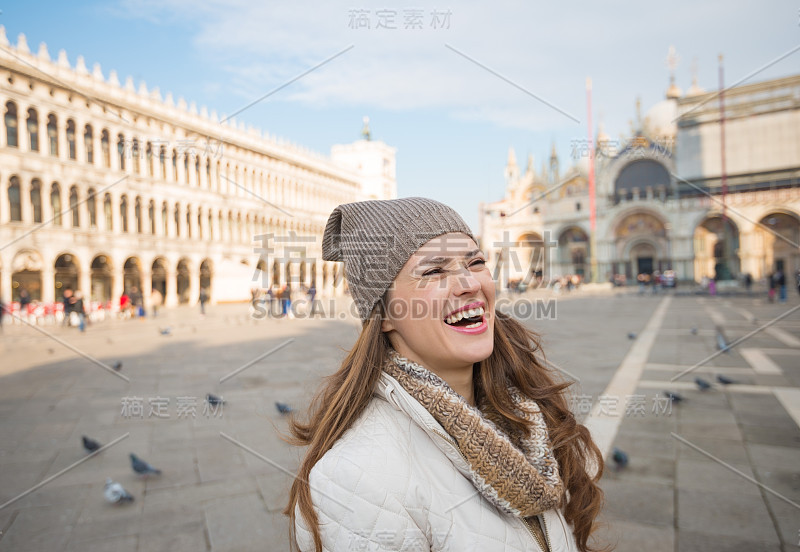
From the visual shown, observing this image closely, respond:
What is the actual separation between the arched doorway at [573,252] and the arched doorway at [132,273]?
124ft

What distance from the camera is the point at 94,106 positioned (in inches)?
973

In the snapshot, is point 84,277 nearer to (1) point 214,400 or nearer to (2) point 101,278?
(2) point 101,278

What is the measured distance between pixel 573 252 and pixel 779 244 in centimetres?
1651

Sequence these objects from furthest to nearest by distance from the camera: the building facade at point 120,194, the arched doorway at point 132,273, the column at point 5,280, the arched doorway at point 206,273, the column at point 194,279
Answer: the arched doorway at point 206,273 → the column at point 194,279 → the arched doorway at point 132,273 → the building facade at point 120,194 → the column at point 5,280

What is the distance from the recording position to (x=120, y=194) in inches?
1061

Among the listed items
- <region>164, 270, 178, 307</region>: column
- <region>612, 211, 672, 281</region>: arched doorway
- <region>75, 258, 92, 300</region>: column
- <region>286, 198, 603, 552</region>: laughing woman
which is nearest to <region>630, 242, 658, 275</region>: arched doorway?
<region>612, 211, 672, 281</region>: arched doorway

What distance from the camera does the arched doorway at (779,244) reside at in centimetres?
3722

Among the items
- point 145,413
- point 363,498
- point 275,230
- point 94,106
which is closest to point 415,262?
point 363,498

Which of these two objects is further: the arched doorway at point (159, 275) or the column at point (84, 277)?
the arched doorway at point (159, 275)

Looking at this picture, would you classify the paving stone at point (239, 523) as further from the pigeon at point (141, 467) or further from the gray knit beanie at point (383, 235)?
the gray knit beanie at point (383, 235)

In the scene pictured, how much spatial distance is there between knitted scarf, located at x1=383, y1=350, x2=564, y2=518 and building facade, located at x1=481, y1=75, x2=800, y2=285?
115ft

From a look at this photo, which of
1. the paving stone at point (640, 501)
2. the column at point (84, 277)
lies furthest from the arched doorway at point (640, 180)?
the paving stone at point (640, 501)

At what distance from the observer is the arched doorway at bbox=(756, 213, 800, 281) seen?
3722 cm

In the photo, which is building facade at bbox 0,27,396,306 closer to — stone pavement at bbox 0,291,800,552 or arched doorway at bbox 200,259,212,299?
arched doorway at bbox 200,259,212,299
